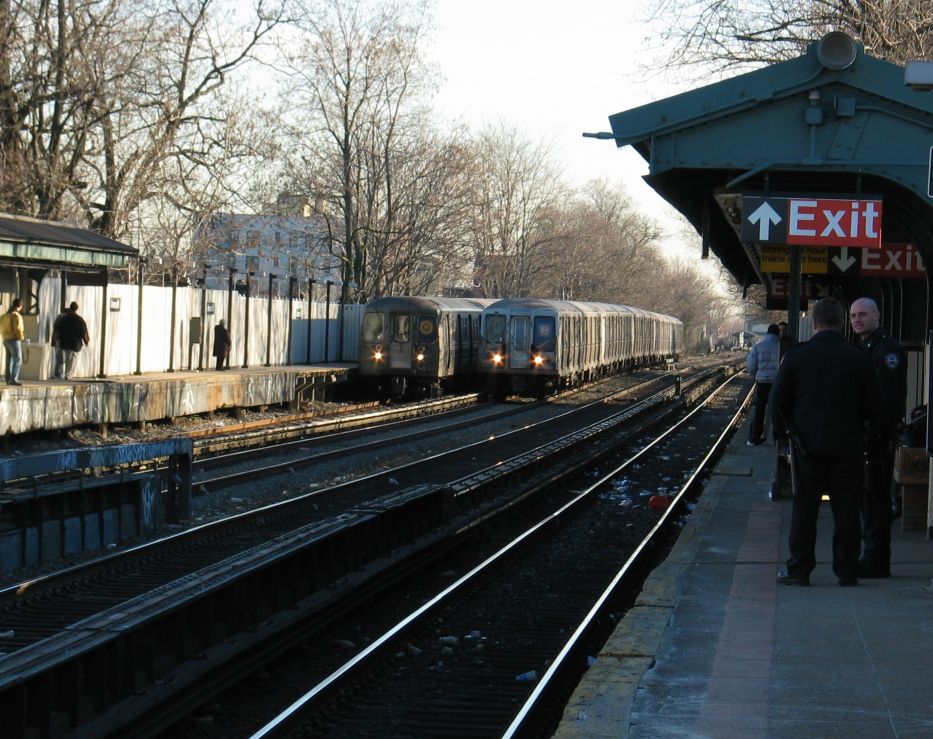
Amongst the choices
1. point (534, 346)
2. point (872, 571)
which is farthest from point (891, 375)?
point (534, 346)

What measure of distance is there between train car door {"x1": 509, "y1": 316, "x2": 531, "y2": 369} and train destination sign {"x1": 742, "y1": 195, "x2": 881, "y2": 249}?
90.3ft

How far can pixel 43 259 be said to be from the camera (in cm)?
2223

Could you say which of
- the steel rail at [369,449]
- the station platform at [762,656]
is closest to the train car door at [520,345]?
the steel rail at [369,449]

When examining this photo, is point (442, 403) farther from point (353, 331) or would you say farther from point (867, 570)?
point (867, 570)

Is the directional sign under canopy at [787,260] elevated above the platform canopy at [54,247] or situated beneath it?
situated beneath

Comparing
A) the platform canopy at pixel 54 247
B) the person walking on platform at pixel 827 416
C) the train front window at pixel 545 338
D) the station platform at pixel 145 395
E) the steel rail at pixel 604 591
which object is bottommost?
the steel rail at pixel 604 591

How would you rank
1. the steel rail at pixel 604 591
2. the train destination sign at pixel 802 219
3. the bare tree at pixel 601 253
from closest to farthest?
the steel rail at pixel 604 591 → the train destination sign at pixel 802 219 → the bare tree at pixel 601 253

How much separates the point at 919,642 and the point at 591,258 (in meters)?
69.2

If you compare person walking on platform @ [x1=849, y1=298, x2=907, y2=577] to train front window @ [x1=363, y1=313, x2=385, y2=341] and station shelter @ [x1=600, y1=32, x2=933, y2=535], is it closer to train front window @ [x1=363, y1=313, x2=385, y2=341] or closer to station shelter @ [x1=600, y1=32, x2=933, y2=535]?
station shelter @ [x1=600, y1=32, x2=933, y2=535]

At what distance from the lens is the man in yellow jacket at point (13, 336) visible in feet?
72.2

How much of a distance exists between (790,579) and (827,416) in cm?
123

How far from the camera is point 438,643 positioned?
28.9ft

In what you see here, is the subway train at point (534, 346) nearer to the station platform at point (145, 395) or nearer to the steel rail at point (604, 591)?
the station platform at point (145, 395)

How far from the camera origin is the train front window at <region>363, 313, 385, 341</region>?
37625 millimetres
